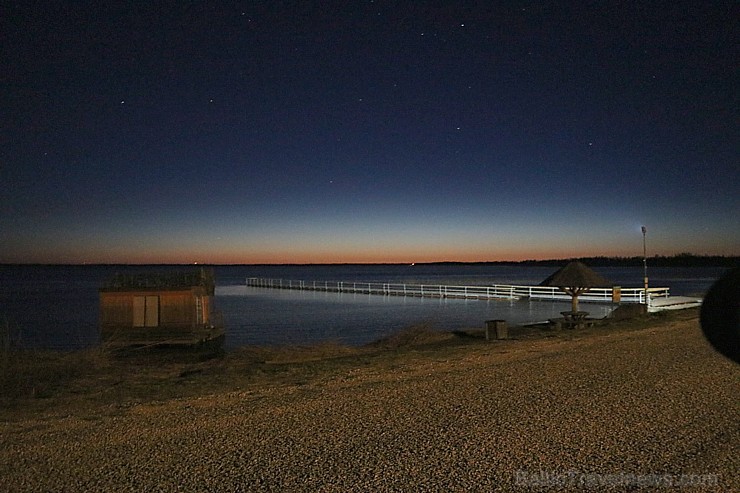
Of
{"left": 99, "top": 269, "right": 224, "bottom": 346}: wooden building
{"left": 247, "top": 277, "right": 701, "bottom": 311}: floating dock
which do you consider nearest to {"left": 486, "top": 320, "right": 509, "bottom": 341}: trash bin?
{"left": 247, "top": 277, "right": 701, "bottom": 311}: floating dock

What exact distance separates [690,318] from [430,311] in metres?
21.9

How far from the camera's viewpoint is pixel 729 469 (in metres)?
5.44

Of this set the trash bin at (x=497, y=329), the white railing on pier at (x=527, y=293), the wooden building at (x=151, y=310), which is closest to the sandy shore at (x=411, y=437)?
the trash bin at (x=497, y=329)

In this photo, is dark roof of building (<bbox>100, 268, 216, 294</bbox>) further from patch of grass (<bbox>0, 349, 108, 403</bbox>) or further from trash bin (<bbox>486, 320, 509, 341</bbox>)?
trash bin (<bbox>486, 320, 509, 341</bbox>)

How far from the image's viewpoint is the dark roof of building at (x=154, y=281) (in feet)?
80.7

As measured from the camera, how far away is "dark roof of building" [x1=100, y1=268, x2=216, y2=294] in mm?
24609

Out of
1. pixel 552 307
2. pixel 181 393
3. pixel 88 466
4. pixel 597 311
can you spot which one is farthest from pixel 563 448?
pixel 552 307

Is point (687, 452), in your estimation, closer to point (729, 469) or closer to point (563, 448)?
point (729, 469)

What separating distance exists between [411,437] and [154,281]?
20290 millimetres

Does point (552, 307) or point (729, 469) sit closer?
point (729, 469)

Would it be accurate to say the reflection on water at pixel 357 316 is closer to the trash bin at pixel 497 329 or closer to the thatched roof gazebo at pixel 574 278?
the thatched roof gazebo at pixel 574 278

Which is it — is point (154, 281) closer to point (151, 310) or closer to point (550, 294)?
point (151, 310)

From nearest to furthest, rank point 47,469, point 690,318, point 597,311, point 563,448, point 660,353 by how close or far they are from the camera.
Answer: point 47,469 → point 563,448 → point 660,353 → point 690,318 → point 597,311

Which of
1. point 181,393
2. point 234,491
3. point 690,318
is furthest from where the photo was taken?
point 690,318
